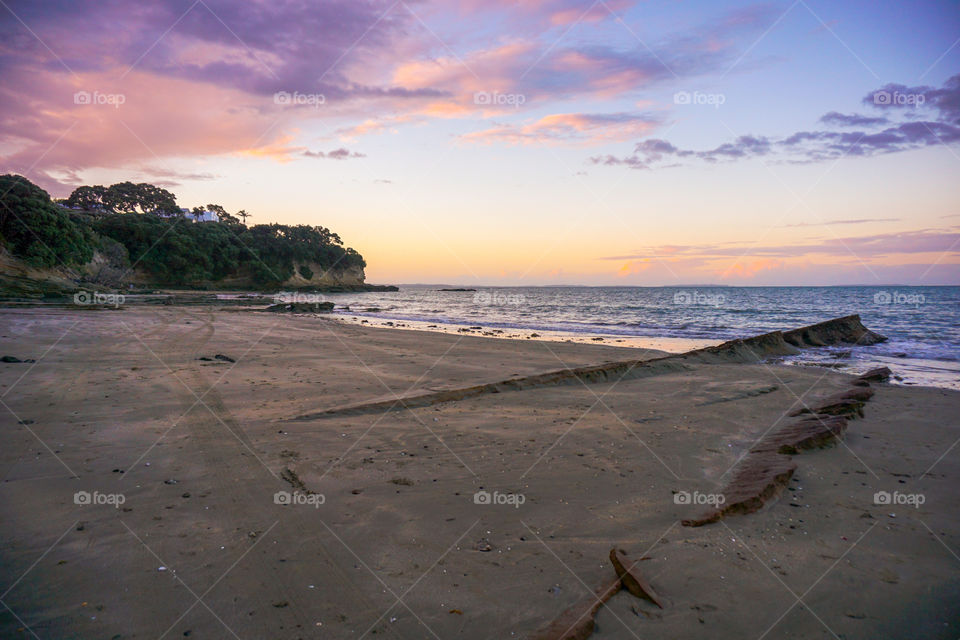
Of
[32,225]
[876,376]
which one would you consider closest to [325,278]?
[32,225]

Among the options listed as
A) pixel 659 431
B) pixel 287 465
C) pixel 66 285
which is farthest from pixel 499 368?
pixel 66 285

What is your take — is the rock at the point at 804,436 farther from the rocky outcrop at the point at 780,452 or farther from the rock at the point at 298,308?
the rock at the point at 298,308

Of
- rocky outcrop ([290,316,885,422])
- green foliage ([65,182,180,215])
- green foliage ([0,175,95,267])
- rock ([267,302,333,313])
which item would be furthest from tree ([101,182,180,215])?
rocky outcrop ([290,316,885,422])

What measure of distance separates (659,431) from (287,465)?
5.16 metres

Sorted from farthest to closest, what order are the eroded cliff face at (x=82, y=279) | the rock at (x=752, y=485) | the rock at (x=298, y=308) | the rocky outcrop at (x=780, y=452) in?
the rock at (x=298, y=308), the eroded cliff face at (x=82, y=279), the rocky outcrop at (x=780, y=452), the rock at (x=752, y=485)

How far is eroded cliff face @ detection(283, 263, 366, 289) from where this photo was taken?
98.6m

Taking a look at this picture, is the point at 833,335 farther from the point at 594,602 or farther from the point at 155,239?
the point at 155,239

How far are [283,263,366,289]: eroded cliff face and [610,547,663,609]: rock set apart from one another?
9889 cm

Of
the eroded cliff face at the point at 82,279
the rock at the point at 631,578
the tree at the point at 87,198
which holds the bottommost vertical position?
the rock at the point at 631,578

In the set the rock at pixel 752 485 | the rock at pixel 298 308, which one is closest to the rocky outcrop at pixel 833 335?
the rock at pixel 752 485

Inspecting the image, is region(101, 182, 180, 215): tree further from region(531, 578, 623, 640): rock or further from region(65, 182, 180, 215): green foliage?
region(531, 578, 623, 640): rock

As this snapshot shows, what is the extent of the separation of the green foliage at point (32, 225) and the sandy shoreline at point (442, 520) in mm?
34000

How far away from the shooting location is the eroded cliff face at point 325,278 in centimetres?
9856

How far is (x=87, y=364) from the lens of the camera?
404 inches
